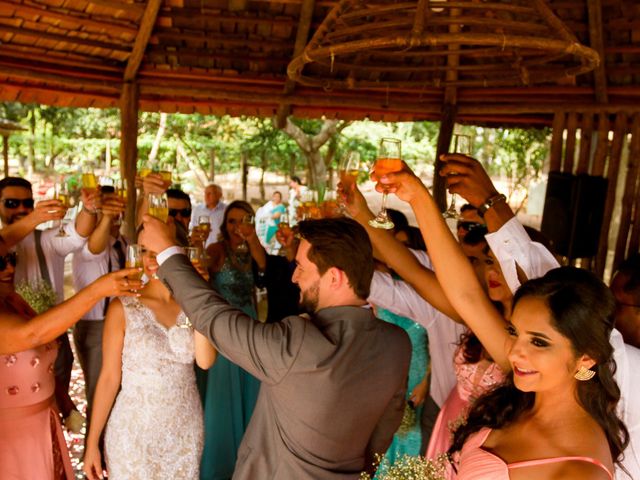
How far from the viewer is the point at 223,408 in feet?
14.7

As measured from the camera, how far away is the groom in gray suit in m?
2.06

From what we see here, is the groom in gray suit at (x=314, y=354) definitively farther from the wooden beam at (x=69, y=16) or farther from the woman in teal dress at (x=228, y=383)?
the wooden beam at (x=69, y=16)

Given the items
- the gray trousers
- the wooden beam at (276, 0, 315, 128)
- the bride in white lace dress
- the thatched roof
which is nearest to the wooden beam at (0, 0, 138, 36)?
the thatched roof

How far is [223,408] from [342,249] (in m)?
2.62

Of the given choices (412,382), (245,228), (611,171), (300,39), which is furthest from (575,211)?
(245,228)

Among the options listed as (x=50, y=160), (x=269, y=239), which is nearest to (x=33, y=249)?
Result: (x=269, y=239)

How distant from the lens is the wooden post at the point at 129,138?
19.5ft

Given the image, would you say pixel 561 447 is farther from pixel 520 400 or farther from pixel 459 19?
pixel 459 19

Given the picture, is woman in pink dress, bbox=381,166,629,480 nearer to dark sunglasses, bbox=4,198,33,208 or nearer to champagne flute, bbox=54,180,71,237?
champagne flute, bbox=54,180,71,237

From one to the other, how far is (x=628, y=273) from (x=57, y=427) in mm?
2546

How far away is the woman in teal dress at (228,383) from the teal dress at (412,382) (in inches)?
45.2

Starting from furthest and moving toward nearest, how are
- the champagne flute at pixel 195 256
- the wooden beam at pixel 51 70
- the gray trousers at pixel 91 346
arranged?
the wooden beam at pixel 51 70, the gray trousers at pixel 91 346, the champagne flute at pixel 195 256

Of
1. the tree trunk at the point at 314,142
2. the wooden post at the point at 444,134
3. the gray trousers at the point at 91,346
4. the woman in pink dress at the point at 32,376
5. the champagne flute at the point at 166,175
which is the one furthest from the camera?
the tree trunk at the point at 314,142

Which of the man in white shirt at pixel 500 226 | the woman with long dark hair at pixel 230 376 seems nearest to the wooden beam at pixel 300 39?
the woman with long dark hair at pixel 230 376
